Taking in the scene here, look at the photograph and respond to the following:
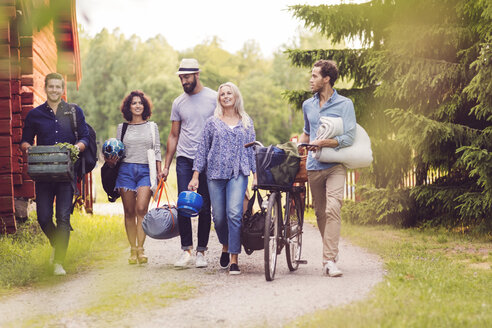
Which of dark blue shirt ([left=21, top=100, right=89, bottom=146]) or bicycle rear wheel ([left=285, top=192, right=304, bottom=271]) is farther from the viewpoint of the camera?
dark blue shirt ([left=21, top=100, right=89, bottom=146])

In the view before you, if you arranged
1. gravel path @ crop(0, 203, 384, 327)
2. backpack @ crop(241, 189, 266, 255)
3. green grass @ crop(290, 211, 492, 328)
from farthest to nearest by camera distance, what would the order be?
backpack @ crop(241, 189, 266, 255), gravel path @ crop(0, 203, 384, 327), green grass @ crop(290, 211, 492, 328)

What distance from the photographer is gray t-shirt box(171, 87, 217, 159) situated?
7.06m

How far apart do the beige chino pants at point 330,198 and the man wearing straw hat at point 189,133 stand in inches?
52.8

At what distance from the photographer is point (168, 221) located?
697 centimetres

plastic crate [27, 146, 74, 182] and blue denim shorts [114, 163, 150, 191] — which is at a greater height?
plastic crate [27, 146, 74, 182]

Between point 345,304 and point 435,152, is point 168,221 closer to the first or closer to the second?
point 345,304

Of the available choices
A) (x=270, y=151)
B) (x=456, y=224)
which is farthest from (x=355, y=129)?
(x=456, y=224)

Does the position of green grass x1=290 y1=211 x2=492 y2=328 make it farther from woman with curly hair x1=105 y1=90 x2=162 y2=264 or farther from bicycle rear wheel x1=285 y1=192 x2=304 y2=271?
woman with curly hair x1=105 y1=90 x2=162 y2=264

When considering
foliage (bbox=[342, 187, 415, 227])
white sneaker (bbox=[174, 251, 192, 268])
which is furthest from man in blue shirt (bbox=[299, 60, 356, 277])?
foliage (bbox=[342, 187, 415, 227])

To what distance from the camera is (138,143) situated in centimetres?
732

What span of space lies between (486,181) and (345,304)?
5.32 meters

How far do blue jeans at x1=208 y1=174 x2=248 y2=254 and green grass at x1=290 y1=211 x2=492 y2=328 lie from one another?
1609 mm

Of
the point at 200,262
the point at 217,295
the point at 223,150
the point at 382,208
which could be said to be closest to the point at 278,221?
the point at 223,150

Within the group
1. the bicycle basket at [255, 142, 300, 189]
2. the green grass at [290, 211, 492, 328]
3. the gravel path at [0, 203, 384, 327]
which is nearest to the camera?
the green grass at [290, 211, 492, 328]
